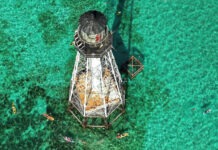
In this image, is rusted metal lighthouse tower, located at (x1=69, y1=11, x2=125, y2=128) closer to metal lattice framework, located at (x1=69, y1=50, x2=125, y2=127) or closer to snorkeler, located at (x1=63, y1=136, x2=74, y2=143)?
metal lattice framework, located at (x1=69, y1=50, x2=125, y2=127)

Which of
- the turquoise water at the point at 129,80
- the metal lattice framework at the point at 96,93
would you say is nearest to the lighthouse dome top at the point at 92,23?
the metal lattice framework at the point at 96,93

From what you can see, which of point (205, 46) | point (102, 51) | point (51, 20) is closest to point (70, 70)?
point (51, 20)

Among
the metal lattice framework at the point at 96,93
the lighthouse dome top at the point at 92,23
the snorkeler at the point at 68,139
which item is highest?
the lighthouse dome top at the point at 92,23

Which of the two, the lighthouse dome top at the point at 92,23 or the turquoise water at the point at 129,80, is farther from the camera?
the turquoise water at the point at 129,80

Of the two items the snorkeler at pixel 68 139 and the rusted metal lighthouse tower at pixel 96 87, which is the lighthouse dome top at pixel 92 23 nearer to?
the rusted metal lighthouse tower at pixel 96 87

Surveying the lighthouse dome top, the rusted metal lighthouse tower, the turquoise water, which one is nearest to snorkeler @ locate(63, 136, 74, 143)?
the turquoise water

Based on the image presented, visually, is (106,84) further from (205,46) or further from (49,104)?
(205,46)

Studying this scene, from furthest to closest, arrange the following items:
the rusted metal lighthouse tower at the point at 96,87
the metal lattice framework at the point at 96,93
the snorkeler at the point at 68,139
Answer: the snorkeler at the point at 68,139 → the metal lattice framework at the point at 96,93 → the rusted metal lighthouse tower at the point at 96,87
